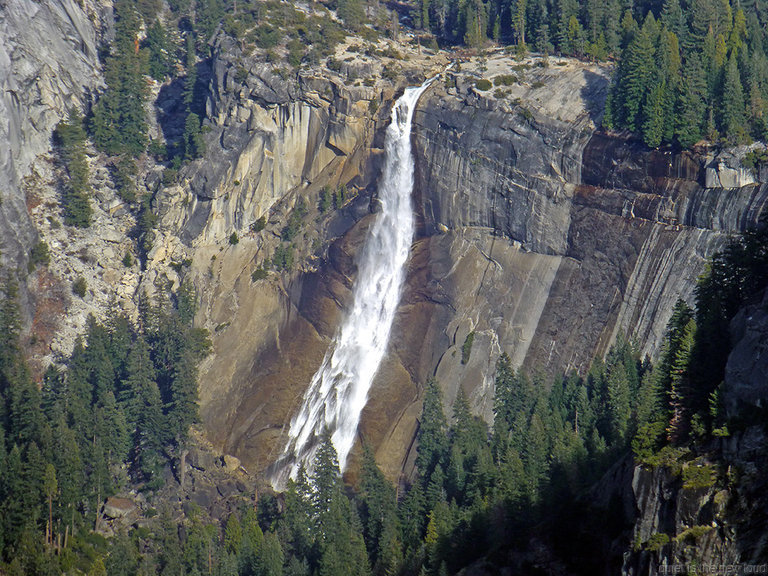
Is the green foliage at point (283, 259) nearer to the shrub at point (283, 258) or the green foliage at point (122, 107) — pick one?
the shrub at point (283, 258)

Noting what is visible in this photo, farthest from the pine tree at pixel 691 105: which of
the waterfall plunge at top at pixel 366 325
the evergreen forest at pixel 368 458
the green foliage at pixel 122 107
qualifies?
the green foliage at pixel 122 107

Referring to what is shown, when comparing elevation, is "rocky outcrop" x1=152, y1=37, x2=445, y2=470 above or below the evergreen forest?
above

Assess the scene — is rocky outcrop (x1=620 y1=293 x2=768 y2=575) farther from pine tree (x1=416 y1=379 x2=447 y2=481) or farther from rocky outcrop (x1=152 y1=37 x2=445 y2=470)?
rocky outcrop (x1=152 y1=37 x2=445 y2=470)

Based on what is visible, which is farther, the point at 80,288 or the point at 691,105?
the point at 80,288

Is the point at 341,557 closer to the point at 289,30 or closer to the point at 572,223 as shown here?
the point at 572,223

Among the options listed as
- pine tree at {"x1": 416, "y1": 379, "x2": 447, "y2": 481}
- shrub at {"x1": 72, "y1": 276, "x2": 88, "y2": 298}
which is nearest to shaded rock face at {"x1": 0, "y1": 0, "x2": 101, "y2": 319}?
shrub at {"x1": 72, "y1": 276, "x2": 88, "y2": 298}

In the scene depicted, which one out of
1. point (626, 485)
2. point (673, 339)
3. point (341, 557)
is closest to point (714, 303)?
point (673, 339)

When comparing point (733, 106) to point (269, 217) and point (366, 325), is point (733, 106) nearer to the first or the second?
point (366, 325)

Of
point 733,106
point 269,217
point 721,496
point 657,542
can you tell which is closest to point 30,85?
point 269,217
